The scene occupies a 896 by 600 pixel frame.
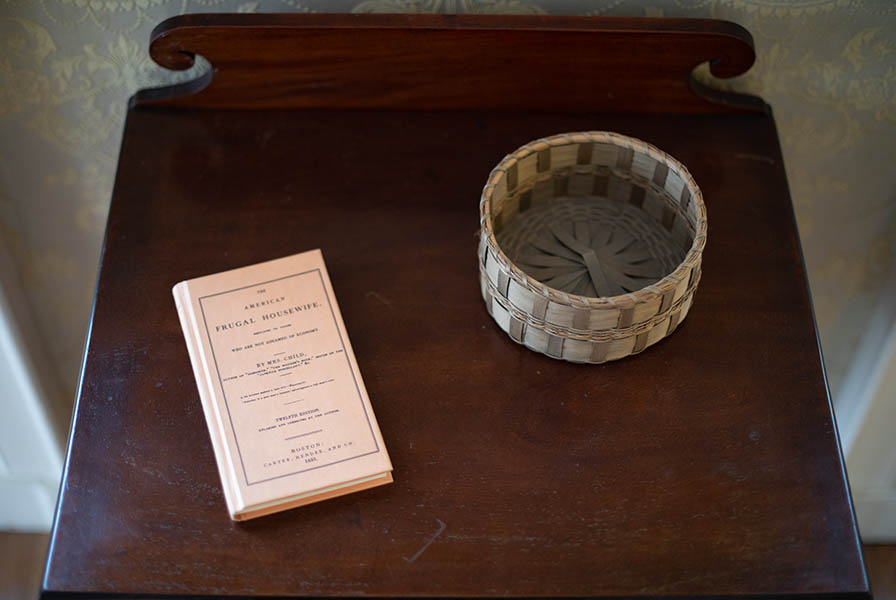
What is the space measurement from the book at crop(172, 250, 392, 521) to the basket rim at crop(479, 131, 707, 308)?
0.15m

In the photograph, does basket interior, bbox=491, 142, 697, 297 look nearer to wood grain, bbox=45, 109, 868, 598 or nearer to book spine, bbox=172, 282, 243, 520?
wood grain, bbox=45, 109, 868, 598

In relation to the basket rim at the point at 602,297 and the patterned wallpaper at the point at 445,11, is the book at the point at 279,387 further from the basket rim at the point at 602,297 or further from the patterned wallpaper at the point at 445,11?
the patterned wallpaper at the point at 445,11

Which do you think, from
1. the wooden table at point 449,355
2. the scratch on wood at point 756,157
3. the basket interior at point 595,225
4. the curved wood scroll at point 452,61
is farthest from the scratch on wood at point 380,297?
the scratch on wood at point 756,157

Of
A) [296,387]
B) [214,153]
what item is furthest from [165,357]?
[214,153]

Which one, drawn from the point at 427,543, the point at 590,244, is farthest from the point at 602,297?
the point at 427,543

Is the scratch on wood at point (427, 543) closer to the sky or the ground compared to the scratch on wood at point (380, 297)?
closer to the ground

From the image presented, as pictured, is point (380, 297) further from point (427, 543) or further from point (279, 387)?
point (427, 543)

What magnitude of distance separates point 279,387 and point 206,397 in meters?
0.06

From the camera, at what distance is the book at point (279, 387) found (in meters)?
0.65

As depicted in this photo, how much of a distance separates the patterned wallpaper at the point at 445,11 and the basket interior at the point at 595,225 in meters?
0.18

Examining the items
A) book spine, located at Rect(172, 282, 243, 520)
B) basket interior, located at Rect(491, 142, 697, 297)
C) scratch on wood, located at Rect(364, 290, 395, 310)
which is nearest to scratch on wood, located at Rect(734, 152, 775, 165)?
basket interior, located at Rect(491, 142, 697, 297)

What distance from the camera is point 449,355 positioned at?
28.6 inches

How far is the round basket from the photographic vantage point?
26.2 inches

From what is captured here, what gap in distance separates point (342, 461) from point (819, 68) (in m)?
0.62
